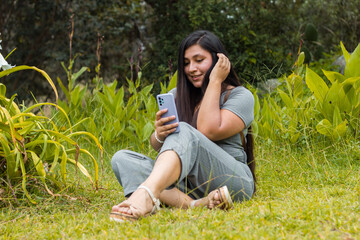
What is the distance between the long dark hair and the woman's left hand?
108 millimetres

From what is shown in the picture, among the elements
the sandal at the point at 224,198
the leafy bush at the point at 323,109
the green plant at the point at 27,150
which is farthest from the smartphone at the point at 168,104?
the leafy bush at the point at 323,109

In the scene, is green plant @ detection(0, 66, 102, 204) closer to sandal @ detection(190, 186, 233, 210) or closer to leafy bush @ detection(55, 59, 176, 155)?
sandal @ detection(190, 186, 233, 210)

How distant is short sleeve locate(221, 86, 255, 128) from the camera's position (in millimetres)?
2475

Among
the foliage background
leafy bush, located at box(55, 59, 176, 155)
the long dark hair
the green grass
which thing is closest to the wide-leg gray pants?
the green grass

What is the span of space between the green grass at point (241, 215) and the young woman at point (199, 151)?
→ 0.11 m

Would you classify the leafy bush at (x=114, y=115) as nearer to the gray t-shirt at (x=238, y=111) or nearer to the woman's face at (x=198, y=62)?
the woman's face at (x=198, y=62)

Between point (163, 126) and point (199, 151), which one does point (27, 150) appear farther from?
point (199, 151)

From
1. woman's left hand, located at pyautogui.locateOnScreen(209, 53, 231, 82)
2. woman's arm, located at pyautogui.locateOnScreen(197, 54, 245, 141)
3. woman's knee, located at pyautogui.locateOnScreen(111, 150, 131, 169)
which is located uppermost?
woman's left hand, located at pyautogui.locateOnScreen(209, 53, 231, 82)

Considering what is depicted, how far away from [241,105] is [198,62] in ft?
1.28

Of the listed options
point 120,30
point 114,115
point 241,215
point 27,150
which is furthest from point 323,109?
point 120,30

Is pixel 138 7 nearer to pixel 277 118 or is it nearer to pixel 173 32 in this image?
pixel 173 32

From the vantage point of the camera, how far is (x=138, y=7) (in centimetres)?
802

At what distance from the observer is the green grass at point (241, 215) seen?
177cm

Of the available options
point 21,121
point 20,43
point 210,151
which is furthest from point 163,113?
point 20,43
